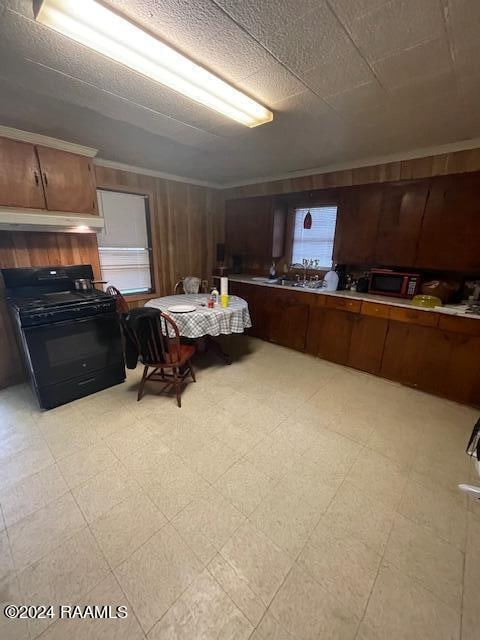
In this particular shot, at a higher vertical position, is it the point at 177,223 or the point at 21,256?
the point at 177,223

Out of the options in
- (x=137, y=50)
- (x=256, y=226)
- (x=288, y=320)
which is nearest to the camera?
(x=137, y=50)

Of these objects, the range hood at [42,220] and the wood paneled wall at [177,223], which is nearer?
the range hood at [42,220]

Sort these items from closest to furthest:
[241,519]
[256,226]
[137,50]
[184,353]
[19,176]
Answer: [137,50]
[241,519]
[19,176]
[184,353]
[256,226]

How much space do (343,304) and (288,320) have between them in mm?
825

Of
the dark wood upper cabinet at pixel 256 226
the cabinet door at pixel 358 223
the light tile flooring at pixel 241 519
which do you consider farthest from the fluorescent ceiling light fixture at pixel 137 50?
the light tile flooring at pixel 241 519

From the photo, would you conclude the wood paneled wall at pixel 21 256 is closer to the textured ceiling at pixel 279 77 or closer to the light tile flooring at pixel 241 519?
the light tile flooring at pixel 241 519

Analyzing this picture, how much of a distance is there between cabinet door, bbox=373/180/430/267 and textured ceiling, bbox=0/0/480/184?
0.41 meters

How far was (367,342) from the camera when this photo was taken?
307 centimetres

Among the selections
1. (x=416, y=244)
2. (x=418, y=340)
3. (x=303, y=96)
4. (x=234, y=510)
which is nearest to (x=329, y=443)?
(x=234, y=510)

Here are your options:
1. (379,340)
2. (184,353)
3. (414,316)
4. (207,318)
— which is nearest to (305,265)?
(379,340)

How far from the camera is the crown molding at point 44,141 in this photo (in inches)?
86.6

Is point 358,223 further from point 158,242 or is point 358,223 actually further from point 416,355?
point 158,242

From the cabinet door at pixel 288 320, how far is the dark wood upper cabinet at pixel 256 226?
0.85 m

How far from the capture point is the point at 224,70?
1.49m
